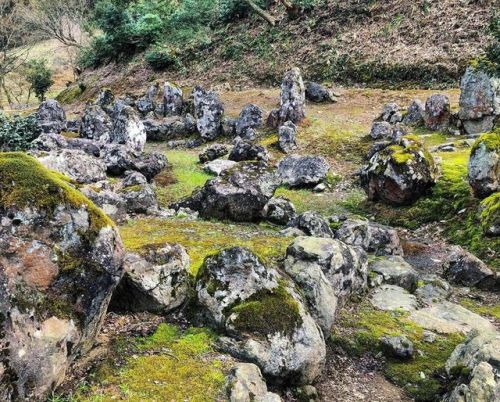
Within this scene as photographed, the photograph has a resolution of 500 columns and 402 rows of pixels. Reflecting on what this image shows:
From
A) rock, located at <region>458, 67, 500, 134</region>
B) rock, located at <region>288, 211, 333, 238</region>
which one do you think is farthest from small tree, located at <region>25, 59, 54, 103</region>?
rock, located at <region>288, 211, 333, 238</region>

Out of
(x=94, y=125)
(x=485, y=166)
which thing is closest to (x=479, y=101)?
(x=485, y=166)

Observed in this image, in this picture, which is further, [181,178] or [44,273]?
A: [181,178]

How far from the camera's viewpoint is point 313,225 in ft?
39.2

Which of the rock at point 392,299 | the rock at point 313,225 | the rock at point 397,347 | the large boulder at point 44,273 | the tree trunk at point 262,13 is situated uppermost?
the tree trunk at point 262,13

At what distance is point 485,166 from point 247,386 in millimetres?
10536

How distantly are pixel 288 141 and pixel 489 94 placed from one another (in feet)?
26.7

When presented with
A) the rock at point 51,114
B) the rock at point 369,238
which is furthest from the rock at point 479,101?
the rock at point 51,114

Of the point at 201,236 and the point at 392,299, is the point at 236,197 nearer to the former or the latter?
the point at 201,236

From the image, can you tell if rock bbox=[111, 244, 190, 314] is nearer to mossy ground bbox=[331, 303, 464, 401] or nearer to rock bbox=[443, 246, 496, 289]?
mossy ground bbox=[331, 303, 464, 401]

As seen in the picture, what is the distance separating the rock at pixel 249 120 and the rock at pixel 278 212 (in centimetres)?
1089

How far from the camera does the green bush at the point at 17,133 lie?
65.2 feet

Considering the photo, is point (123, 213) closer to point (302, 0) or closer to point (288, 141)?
point (288, 141)

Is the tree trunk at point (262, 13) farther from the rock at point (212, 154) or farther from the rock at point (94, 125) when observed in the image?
the rock at point (212, 154)

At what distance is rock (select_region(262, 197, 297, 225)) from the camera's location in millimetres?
13352
